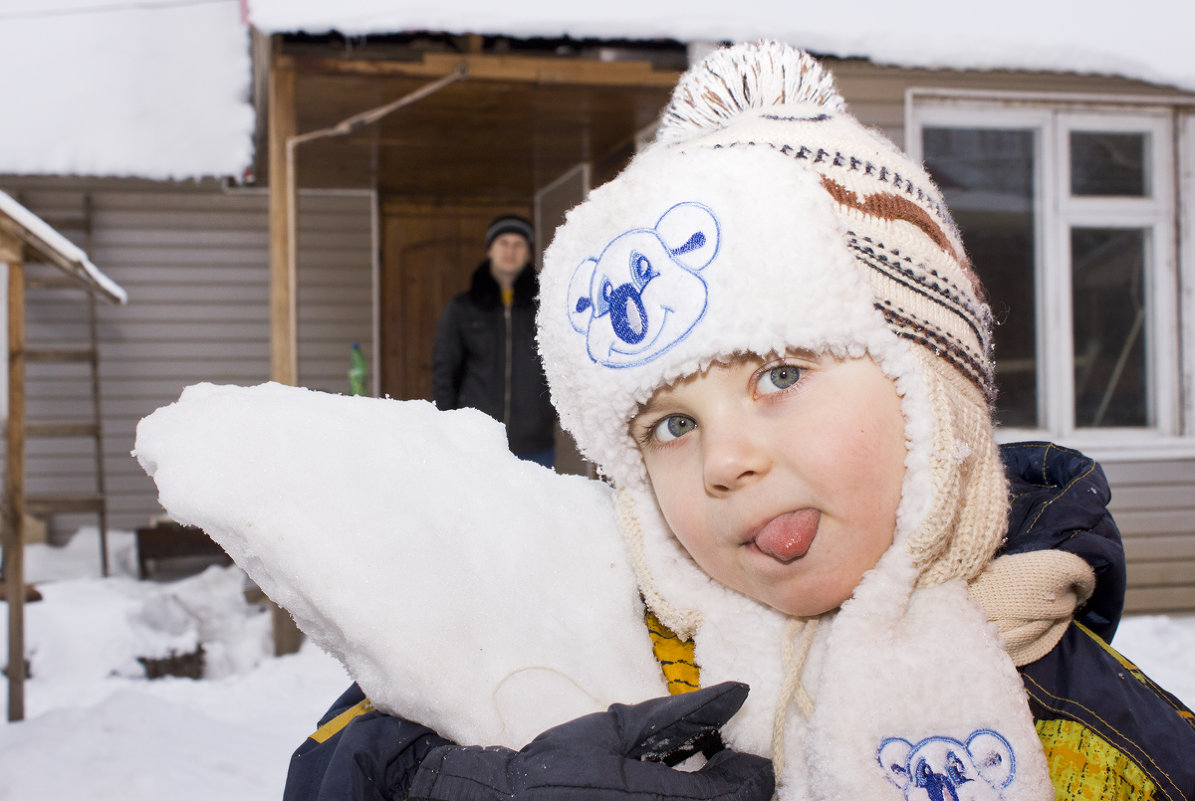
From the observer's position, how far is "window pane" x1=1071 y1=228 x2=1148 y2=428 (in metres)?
5.15

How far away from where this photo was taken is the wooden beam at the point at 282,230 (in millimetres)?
4262

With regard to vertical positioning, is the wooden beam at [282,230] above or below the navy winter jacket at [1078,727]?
above

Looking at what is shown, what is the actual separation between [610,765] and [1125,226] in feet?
18.2

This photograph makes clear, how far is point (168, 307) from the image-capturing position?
7547 mm

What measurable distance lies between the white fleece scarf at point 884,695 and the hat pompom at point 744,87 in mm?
607

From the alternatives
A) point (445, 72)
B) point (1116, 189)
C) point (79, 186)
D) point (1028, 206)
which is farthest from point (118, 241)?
point (1116, 189)

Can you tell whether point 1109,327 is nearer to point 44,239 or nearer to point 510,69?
point 510,69

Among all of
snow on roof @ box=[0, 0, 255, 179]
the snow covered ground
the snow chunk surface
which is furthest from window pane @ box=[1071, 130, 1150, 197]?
snow on roof @ box=[0, 0, 255, 179]

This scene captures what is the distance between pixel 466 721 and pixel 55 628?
15.4 feet

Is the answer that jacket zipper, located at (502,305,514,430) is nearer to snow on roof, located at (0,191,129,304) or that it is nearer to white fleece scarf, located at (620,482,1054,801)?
snow on roof, located at (0,191,129,304)

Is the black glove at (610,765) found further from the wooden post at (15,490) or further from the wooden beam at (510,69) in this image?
the wooden beam at (510,69)

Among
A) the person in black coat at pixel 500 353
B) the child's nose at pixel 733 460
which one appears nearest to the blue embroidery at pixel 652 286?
the child's nose at pixel 733 460

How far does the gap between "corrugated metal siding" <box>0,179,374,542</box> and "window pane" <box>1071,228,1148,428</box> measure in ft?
18.8

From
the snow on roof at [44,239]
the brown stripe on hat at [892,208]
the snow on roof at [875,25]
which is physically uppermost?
the snow on roof at [875,25]
